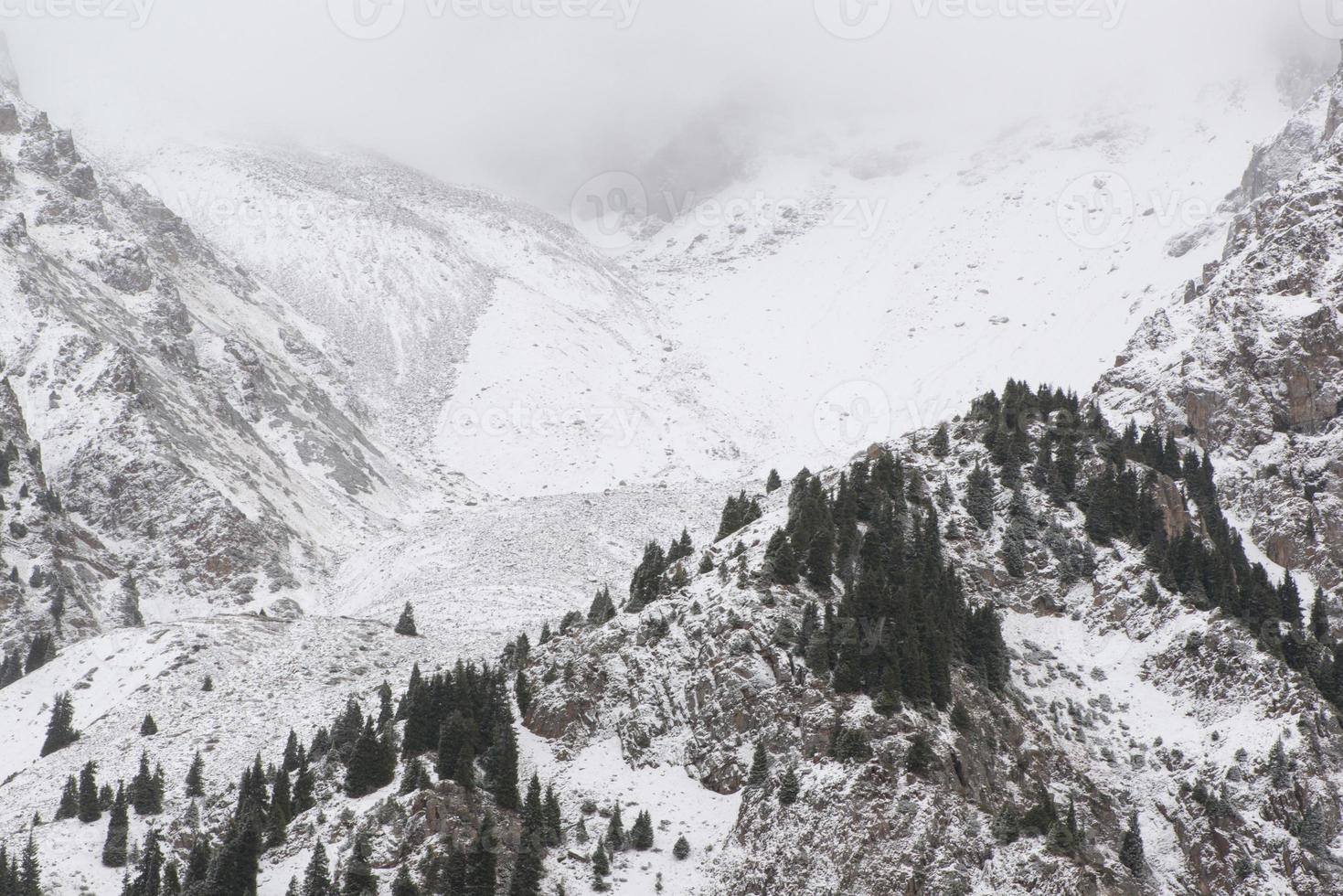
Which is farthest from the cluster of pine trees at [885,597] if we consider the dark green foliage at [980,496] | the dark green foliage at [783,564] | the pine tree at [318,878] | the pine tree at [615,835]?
the pine tree at [318,878]

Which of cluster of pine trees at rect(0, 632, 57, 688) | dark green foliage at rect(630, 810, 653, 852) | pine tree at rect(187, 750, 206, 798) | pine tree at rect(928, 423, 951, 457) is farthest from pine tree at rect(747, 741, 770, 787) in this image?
cluster of pine trees at rect(0, 632, 57, 688)

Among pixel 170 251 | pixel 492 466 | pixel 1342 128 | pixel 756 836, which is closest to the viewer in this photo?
pixel 756 836

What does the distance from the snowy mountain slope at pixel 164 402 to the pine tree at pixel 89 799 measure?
49.9 m

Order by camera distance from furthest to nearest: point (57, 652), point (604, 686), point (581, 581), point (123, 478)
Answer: point (123, 478) < point (581, 581) < point (57, 652) < point (604, 686)

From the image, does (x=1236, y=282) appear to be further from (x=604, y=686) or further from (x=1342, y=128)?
(x=604, y=686)

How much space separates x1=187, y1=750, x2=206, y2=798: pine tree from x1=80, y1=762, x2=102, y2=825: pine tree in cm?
Answer: 502

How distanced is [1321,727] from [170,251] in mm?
176310

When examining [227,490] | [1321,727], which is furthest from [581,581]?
[1321,727]

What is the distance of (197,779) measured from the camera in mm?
75250

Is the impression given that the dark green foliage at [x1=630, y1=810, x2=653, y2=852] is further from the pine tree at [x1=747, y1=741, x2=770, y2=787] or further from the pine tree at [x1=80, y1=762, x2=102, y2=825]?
the pine tree at [x1=80, y1=762, x2=102, y2=825]

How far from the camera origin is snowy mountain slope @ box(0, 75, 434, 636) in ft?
427

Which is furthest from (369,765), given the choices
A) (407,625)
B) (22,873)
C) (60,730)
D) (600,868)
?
(407,625)

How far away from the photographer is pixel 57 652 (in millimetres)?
104188

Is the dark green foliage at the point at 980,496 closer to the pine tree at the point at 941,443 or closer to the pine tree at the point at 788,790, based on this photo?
the pine tree at the point at 941,443
